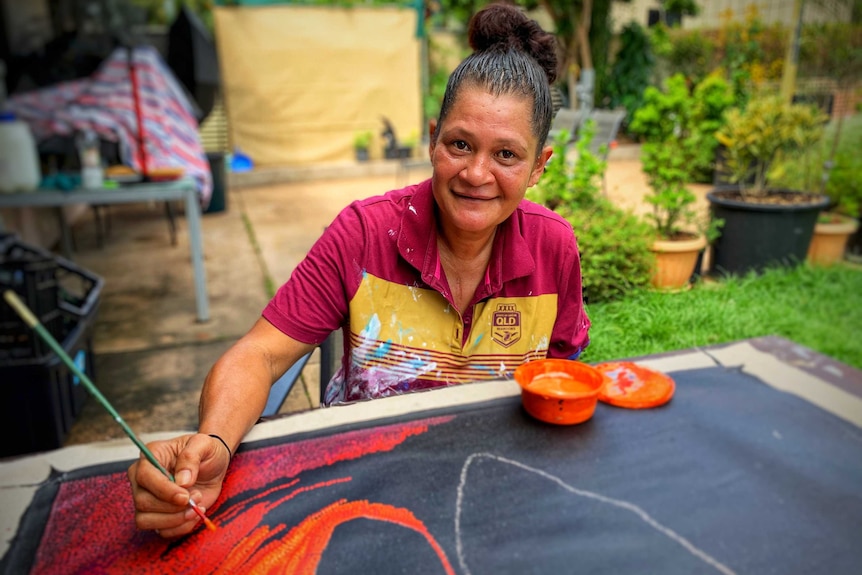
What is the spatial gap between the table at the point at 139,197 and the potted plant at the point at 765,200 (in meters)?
3.17

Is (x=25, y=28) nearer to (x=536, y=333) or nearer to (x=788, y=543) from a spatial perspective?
(x=536, y=333)

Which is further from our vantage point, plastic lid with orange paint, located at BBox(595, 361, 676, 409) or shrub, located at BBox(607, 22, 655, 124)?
shrub, located at BBox(607, 22, 655, 124)

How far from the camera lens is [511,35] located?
126cm

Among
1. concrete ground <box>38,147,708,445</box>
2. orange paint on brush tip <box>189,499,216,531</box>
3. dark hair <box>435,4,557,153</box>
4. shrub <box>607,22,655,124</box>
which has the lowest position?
concrete ground <box>38,147,708,445</box>

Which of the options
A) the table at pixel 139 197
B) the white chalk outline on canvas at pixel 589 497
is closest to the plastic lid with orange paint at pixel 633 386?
the white chalk outline on canvas at pixel 589 497

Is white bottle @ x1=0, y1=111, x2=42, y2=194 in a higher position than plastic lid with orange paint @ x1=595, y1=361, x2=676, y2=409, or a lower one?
higher

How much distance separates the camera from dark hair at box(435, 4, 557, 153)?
119 centimetres

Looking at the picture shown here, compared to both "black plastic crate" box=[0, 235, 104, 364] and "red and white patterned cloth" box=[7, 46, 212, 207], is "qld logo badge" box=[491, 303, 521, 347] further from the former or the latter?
"red and white patterned cloth" box=[7, 46, 212, 207]

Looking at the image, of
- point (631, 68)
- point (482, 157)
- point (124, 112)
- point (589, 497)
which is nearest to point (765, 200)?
point (482, 157)

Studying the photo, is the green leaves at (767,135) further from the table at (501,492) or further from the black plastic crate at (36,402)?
the black plastic crate at (36,402)

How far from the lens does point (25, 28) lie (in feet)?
20.9

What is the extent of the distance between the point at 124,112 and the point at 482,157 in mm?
4741

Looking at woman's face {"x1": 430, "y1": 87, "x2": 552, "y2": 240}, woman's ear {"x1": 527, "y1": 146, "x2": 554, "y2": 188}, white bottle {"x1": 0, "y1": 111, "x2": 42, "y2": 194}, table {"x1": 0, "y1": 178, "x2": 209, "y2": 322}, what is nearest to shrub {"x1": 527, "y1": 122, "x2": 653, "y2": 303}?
woman's ear {"x1": 527, "y1": 146, "x2": 554, "y2": 188}

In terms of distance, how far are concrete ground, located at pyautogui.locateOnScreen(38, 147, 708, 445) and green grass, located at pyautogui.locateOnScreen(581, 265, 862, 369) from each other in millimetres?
1032
